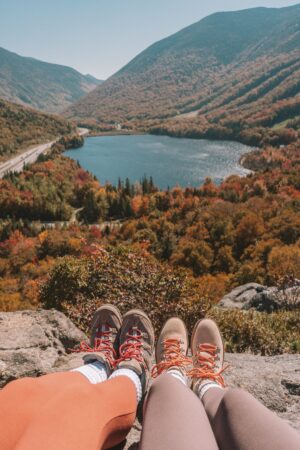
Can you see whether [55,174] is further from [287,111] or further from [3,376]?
[287,111]

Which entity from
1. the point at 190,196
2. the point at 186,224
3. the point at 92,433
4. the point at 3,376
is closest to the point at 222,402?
the point at 92,433

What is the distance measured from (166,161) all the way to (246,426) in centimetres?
15135

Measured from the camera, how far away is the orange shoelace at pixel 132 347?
4.54 meters

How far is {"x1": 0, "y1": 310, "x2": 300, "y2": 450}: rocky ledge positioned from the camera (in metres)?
4.31

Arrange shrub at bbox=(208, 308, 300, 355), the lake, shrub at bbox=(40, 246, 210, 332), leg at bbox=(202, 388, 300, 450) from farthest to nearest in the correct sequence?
the lake, shrub at bbox=(40, 246, 210, 332), shrub at bbox=(208, 308, 300, 355), leg at bbox=(202, 388, 300, 450)

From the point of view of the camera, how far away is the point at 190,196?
87.4 metres

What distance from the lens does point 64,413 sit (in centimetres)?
289

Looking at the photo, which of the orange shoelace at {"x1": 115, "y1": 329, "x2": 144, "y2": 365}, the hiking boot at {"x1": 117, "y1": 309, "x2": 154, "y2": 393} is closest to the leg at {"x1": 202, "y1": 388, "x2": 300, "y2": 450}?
the hiking boot at {"x1": 117, "y1": 309, "x2": 154, "y2": 393}

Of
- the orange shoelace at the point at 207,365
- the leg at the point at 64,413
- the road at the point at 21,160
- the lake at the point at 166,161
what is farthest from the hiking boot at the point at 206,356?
the road at the point at 21,160

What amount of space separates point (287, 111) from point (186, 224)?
15932 centimetres

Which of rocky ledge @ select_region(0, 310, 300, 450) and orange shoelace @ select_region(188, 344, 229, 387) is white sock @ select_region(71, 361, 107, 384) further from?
orange shoelace @ select_region(188, 344, 229, 387)

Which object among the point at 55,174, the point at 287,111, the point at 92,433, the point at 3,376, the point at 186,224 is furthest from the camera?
the point at 287,111

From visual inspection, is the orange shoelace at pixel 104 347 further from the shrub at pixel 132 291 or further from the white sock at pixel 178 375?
the shrub at pixel 132 291

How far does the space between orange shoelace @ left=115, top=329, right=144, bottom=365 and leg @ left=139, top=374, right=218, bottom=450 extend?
1034 millimetres
